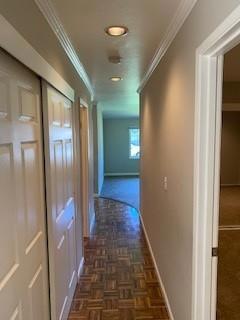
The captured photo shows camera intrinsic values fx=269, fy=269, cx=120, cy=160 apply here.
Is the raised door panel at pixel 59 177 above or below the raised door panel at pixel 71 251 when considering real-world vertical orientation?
above

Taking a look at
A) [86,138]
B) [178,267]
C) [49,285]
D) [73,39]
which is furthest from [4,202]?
[86,138]

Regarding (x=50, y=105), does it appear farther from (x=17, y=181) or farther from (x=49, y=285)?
(x=49, y=285)

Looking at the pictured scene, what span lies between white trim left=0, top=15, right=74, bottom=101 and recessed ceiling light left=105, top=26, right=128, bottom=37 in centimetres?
52

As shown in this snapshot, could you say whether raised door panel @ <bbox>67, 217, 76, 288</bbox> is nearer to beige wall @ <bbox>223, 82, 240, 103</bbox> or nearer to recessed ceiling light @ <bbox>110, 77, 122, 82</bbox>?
recessed ceiling light @ <bbox>110, 77, 122, 82</bbox>

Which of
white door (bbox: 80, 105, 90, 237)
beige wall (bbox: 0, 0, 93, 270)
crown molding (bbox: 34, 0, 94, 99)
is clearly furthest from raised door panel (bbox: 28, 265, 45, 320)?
white door (bbox: 80, 105, 90, 237)

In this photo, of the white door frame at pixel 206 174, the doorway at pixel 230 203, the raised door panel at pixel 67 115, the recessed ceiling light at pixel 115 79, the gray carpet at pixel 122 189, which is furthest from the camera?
the gray carpet at pixel 122 189

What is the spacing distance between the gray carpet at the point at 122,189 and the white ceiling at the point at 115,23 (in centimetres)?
372

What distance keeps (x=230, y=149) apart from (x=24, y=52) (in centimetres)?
748

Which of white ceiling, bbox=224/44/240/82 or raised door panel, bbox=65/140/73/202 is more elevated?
white ceiling, bbox=224/44/240/82

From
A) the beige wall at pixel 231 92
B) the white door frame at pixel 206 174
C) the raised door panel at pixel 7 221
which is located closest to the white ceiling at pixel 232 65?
the beige wall at pixel 231 92

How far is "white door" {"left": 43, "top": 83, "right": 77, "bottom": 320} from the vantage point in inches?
72.5

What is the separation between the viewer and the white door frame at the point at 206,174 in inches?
55.1

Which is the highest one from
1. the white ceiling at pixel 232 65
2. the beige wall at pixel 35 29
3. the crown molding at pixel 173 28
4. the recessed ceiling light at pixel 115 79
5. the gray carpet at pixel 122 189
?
the recessed ceiling light at pixel 115 79

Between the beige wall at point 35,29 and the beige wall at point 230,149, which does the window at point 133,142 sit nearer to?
the beige wall at point 230,149
